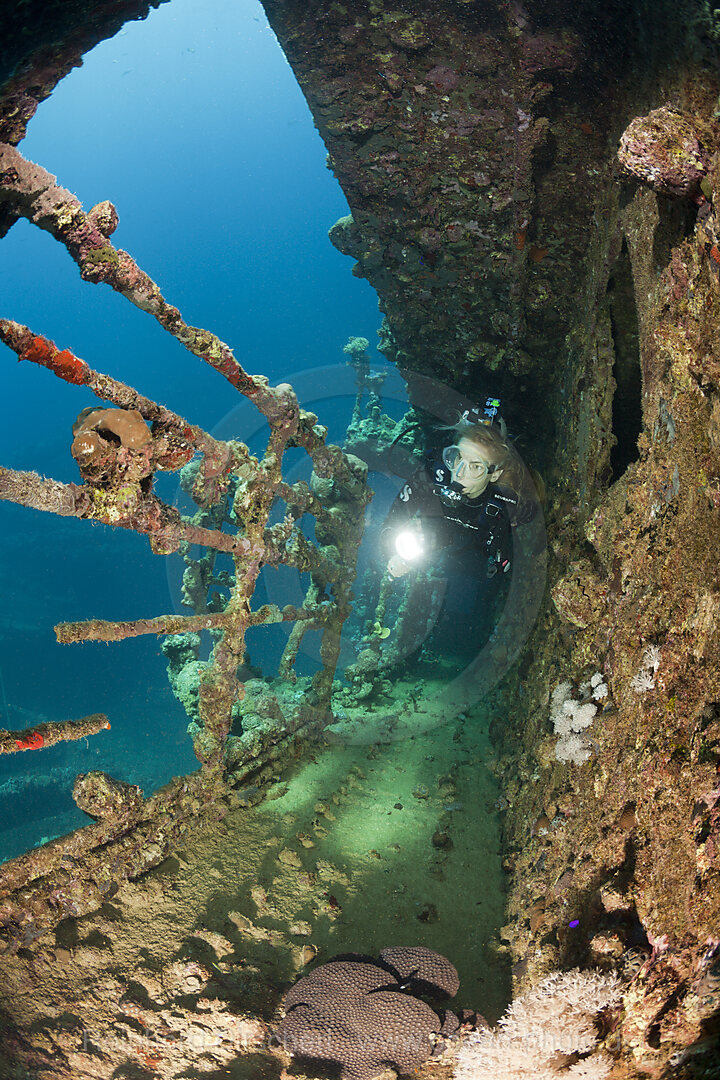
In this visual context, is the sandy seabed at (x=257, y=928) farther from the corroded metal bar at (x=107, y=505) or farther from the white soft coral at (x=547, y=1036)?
the corroded metal bar at (x=107, y=505)

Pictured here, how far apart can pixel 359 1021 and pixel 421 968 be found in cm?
52

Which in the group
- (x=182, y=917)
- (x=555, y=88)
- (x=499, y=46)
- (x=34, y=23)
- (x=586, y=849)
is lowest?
(x=182, y=917)

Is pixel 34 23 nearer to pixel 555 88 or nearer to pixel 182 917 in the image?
pixel 555 88

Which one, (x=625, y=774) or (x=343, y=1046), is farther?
(x=343, y=1046)

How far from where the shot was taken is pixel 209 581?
22.7ft

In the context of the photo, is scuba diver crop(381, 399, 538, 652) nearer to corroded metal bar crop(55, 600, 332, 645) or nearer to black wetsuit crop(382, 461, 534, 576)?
black wetsuit crop(382, 461, 534, 576)

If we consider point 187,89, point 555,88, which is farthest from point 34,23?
point 187,89

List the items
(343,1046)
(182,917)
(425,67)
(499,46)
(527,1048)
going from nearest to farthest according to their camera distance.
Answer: (527,1048) < (343,1046) < (182,917) < (499,46) < (425,67)

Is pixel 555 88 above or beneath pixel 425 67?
beneath

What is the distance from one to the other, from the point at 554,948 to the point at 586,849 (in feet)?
2.01

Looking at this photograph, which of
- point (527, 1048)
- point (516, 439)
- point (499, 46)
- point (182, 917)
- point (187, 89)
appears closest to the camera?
point (527, 1048)

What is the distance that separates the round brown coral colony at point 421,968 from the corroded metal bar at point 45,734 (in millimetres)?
2295

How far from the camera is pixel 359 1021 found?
9.31 ft

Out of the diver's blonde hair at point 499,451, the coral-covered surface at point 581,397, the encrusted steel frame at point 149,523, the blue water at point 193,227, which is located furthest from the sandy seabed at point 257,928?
the blue water at point 193,227
